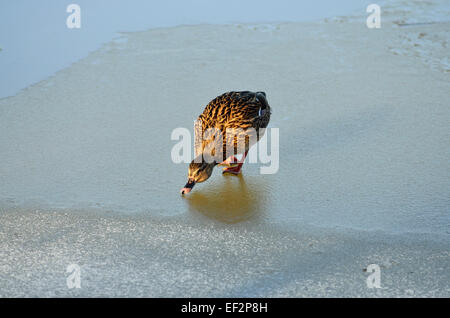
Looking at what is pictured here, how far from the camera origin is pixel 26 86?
5.71 metres

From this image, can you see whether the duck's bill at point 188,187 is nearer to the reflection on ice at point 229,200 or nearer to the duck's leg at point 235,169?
the reflection on ice at point 229,200

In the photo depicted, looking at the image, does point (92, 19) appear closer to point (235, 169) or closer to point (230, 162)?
point (230, 162)

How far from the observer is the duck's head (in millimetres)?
3785

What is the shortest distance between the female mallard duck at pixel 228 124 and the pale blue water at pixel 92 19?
2.57m

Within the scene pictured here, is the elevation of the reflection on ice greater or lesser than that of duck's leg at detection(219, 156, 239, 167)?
lesser

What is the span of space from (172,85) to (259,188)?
2.10m

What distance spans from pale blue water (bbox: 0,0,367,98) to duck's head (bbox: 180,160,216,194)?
277cm

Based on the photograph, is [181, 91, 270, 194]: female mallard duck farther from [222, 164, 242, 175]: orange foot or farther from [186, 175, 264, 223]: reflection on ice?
[186, 175, 264, 223]: reflection on ice

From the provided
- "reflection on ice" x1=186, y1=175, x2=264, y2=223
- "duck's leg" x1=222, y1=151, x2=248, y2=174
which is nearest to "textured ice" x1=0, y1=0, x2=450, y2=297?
"reflection on ice" x1=186, y1=175, x2=264, y2=223

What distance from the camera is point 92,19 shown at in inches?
305

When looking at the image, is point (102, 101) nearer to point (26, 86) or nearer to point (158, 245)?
point (26, 86)

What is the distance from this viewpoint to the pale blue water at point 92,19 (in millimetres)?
6395

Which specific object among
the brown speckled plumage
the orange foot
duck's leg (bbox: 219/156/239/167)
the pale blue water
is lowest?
the orange foot
